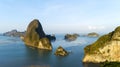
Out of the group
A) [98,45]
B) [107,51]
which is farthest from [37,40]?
[107,51]

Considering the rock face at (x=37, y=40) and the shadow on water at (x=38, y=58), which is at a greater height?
the rock face at (x=37, y=40)

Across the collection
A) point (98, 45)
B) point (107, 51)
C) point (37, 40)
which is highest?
point (37, 40)

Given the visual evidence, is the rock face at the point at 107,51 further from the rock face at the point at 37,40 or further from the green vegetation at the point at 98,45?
the rock face at the point at 37,40

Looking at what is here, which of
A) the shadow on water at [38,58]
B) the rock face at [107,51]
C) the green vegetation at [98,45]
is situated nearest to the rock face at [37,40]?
the shadow on water at [38,58]

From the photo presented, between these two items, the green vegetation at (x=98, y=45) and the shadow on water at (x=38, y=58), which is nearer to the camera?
the green vegetation at (x=98, y=45)

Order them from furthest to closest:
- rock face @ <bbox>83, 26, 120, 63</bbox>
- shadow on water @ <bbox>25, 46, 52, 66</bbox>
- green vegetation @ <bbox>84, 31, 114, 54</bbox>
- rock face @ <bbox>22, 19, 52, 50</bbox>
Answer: rock face @ <bbox>22, 19, 52, 50</bbox>, shadow on water @ <bbox>25, 46, 52, 66</bbox>, green vegetation @ <bbox>84, 31, 114, 54</bbox>, rock face @ <bbox>83, 26, 120, 63</bbox>

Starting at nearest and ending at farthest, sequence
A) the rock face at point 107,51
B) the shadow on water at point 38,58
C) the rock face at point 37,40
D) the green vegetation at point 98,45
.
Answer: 1. the rock face at point 107,51
2. the green vegetation at point 98,45
3. the shadow on water at point 38,58
4. the rock face at point 37,40

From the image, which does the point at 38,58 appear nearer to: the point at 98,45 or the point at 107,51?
the point at 98,45

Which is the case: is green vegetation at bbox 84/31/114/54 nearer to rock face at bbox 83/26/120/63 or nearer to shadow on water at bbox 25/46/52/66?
rock face at bbox 83/26/120/63

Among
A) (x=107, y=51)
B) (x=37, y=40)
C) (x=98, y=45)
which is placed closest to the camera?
(x=107, y=51)

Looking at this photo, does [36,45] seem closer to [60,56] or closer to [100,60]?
[60,56]

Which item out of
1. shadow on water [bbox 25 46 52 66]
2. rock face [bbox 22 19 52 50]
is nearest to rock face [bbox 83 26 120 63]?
shadow on water [bbox 25 46 52 66]
